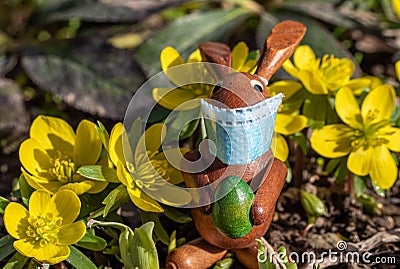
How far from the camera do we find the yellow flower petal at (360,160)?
4.61 feet

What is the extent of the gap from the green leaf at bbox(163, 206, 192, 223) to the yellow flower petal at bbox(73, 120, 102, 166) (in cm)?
19

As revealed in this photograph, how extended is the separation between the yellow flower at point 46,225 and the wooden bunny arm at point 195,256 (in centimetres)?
19

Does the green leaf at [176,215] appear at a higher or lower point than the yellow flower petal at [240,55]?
lower

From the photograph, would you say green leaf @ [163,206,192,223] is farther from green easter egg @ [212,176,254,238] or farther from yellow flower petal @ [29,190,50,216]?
yellow flower petal @ [29,190,50,216]

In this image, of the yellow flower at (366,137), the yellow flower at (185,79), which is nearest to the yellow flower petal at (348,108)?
the yellow flower at (366,137)

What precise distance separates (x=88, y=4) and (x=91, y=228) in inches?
42.9

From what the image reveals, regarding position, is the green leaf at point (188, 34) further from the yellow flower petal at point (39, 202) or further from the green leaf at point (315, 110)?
the yellow flower petal at point (39, 202)

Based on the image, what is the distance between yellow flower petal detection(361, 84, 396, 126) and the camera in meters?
1.45

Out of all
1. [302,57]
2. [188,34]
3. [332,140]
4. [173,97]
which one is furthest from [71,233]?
[188,34]

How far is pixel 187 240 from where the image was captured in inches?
57.0

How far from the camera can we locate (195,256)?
49.7 inches

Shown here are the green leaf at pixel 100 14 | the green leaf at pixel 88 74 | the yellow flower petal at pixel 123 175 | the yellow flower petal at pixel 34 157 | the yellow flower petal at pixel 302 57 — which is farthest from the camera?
the green leaf at pixel 100 14

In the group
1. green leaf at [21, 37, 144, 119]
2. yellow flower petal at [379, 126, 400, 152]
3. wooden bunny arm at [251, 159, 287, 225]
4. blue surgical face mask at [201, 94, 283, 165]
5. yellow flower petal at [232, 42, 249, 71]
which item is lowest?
green leaf at [21, 37, 144, 119]

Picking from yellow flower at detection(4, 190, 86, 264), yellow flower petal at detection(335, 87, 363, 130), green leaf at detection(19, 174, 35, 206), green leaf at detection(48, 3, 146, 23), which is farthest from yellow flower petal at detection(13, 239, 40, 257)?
green leaf at detection(48, 3, 146, 23)
